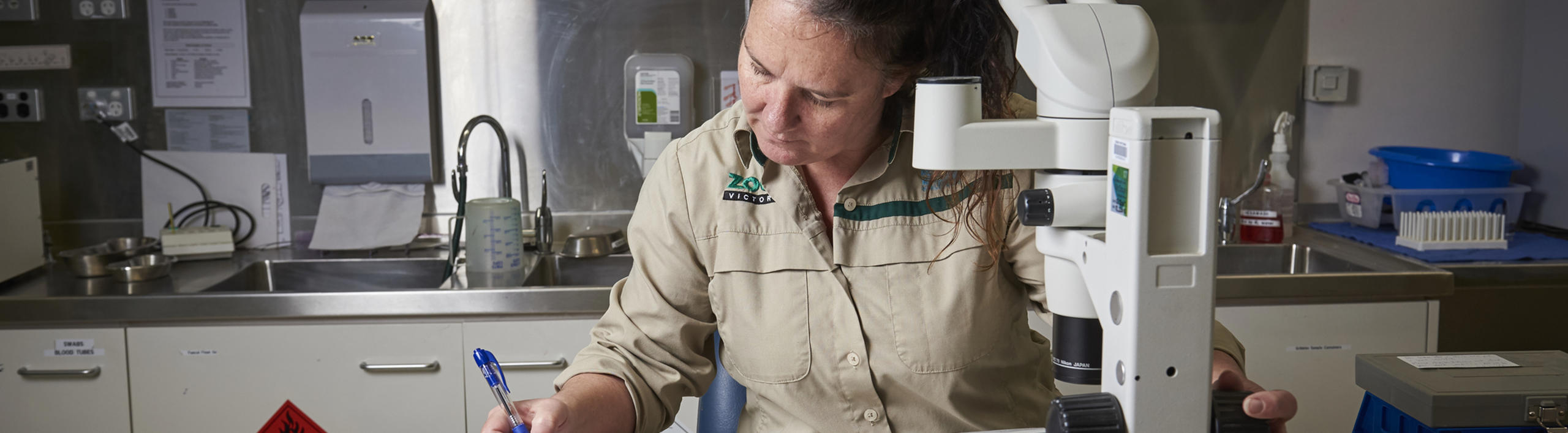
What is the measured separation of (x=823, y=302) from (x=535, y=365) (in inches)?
40.5

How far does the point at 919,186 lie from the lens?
4.00ft

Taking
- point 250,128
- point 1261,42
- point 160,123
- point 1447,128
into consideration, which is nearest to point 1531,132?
point 1447,128

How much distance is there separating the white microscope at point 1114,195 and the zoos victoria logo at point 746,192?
43cm

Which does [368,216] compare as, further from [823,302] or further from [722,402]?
[823,302]

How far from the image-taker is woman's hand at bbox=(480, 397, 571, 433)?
104 cm

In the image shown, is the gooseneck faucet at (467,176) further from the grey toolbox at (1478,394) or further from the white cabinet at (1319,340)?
the grey toolbox at (1478,394)

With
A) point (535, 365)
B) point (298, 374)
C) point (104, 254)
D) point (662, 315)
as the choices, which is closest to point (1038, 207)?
point (662, 315)

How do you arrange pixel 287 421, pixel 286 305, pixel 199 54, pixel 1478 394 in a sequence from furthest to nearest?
1. pixel 199 54
2. pixel 286 305
3. pixel 287 421
4. pixel 1478 394

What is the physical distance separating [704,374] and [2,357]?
1.58 meters

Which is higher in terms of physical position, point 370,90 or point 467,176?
point 370,90

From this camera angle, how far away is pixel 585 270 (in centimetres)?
253

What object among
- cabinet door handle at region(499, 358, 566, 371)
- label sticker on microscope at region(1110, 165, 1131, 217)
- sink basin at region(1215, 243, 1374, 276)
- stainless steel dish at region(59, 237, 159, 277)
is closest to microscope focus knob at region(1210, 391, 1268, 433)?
label sticker on microscope at region(1110, 165, 1131, 217)

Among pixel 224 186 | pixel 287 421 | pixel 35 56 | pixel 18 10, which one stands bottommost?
pixel 287 421

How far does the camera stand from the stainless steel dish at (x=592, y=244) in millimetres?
2475
